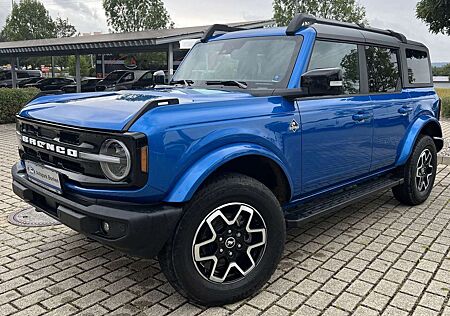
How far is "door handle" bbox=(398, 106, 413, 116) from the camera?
4.81m

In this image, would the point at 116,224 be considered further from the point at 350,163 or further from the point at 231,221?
the point at 350,163

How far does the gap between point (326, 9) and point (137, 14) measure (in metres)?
17.2

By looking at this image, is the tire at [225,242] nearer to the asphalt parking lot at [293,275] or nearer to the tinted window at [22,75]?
the asphalt parking lot at [293,275]

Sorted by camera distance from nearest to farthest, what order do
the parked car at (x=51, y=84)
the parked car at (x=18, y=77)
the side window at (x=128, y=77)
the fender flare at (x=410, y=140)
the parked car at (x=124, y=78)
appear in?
the fender flare at (x=410, y=140)
the parked car at (x=124, y=78)
the side window at (x=128, y=77)
the parked car at (x=51, y=84)
the parked car at (x=18, y=77)

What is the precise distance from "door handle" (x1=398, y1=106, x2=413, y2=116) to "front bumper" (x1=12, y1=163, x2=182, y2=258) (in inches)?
125

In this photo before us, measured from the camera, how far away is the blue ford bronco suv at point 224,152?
2660mm

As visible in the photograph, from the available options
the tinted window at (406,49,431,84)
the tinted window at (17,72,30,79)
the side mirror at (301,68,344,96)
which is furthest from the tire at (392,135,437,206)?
the tinted window at (17,72,30,79)

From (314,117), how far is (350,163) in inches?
30.5

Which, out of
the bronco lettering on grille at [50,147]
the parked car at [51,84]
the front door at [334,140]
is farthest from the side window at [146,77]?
the bronco lettering on grille at [50,147]

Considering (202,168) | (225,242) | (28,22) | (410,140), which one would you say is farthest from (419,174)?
(28,22)

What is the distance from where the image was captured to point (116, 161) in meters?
2.61

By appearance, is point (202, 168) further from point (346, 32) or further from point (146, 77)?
point (146, 77)

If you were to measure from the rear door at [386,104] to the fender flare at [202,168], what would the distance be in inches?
75.7

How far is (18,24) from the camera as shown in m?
42.3
